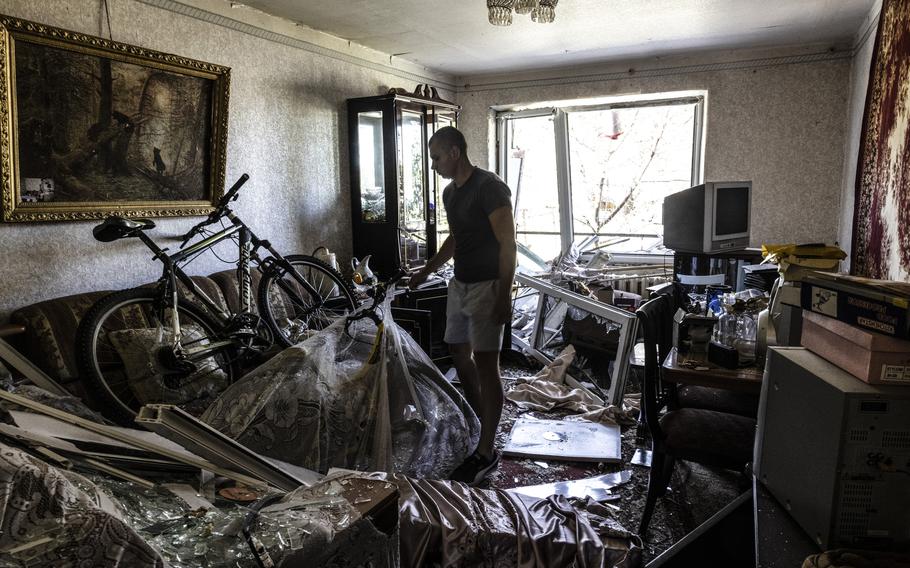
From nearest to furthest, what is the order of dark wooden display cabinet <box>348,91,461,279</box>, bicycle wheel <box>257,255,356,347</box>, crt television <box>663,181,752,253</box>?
bicycle wheel <box>257,255,356,347</box>
crt television <box>663,181,752,253</box>
dark wooden display cabinet <box>348,91,461,279</box>

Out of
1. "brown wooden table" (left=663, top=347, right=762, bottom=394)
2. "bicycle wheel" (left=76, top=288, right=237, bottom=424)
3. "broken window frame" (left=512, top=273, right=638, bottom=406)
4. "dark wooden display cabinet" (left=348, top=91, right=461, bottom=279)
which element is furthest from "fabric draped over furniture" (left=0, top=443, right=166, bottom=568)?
"dark wooden display cabinet" (left=348, top=91, right=461, bottom=279)

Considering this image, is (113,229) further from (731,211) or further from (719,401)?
(731,211)

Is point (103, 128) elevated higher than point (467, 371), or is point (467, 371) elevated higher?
point (103, 128)

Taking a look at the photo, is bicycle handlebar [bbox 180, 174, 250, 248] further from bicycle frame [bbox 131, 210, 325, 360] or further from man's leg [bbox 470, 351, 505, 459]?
man's leg [bbox 470, 351, 505, 459]

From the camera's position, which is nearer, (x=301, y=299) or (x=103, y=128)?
(x=103, y=128)

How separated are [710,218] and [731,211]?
287 mm

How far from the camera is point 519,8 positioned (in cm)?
262

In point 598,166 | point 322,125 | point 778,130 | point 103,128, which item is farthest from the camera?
point 598,166

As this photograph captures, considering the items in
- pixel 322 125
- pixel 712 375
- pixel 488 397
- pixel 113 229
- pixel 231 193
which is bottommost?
pixel 488 397

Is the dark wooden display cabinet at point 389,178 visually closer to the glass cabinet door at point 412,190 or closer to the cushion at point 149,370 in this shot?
the glass cabinet door at point 412,190

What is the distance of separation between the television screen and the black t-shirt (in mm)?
1713

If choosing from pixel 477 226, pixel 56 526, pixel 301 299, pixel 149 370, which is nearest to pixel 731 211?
pixel 477 226

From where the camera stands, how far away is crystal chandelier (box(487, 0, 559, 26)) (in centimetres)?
259

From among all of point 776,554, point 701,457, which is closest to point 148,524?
point 776,554
